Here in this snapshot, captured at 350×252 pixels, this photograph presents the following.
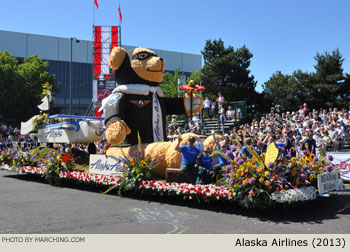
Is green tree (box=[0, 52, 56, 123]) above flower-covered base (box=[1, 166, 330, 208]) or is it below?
above

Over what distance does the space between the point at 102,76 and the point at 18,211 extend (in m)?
22.9

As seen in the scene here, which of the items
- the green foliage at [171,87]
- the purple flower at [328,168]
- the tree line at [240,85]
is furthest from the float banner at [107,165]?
the green foliage at [171,87]

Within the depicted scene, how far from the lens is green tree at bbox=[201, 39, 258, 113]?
101 feet

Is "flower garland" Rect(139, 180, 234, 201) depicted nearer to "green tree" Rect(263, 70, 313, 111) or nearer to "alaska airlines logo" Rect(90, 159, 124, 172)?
"alaska airlines logo" Rect(90, 159, 124, 172)

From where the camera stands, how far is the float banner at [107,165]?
27.5ft

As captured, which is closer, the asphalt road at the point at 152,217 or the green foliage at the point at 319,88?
the asphalt road at the point at 152,217

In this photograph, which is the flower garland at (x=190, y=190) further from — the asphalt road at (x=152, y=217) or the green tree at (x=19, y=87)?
the green tree at (x=19, y=87)

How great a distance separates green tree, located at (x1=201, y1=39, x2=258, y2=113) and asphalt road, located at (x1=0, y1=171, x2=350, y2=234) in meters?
23.3

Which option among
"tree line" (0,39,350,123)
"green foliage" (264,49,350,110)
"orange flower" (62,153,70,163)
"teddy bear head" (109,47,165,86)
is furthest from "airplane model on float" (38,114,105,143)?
"green foliage" (264,49,350,110)

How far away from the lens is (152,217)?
5.97 metres

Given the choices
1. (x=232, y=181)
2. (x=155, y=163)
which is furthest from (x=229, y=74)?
(x=232, y=181)

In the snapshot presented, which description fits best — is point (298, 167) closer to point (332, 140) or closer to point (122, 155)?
point (122, 155)

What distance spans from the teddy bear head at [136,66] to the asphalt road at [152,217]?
10.3 ft

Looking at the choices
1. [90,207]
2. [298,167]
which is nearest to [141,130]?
[90,207]
